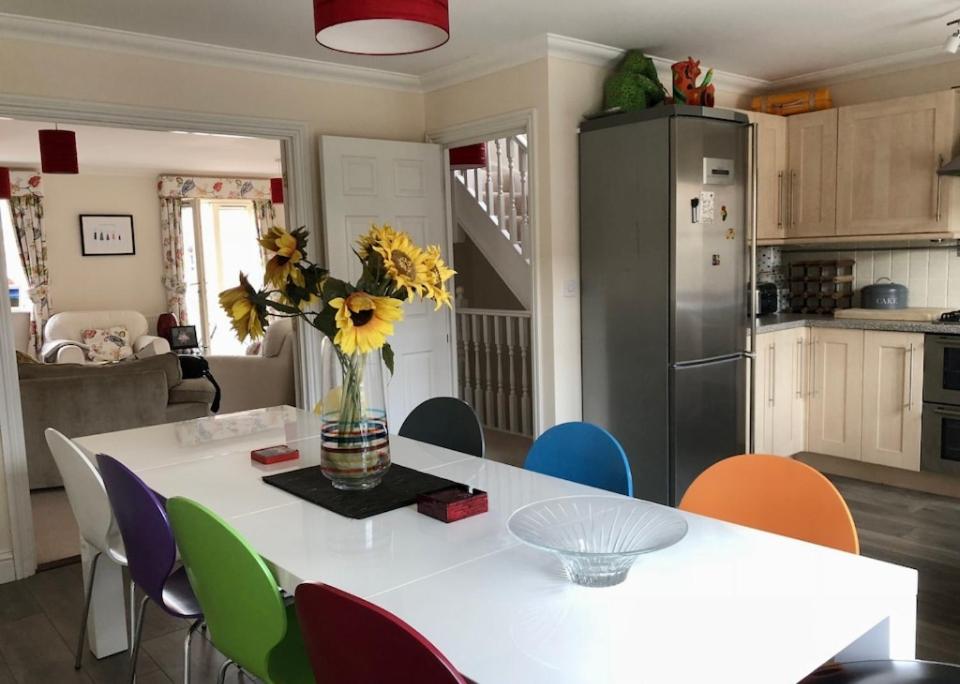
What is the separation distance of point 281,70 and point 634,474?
2794 mm

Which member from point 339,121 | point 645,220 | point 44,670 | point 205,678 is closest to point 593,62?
point 645,220

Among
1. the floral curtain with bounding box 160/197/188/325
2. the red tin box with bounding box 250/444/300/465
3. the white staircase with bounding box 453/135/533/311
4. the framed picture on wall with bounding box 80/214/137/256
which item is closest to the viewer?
the red tin box with bounding box 250/444/300/465

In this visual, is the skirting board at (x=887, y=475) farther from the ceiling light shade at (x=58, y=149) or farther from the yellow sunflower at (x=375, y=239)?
the ceiling light shade at (x=58, y=149)

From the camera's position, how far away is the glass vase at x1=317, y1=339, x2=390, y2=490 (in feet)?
6.17

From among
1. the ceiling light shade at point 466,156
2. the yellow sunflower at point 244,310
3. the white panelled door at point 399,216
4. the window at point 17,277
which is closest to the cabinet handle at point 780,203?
the ceiling light shade at point 466,156

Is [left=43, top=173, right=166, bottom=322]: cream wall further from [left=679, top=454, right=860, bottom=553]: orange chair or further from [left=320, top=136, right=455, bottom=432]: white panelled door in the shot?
[left=679, top=454, right=860, bottom=553]: orange chair

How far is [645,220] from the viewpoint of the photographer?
3797mm

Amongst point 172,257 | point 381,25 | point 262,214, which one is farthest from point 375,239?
point 262,214

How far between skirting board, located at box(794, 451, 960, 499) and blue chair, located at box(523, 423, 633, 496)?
2883mm

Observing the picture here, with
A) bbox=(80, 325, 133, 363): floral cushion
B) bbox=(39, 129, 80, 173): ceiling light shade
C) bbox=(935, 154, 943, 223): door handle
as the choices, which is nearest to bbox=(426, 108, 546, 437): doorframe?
bbox=(935, 154, 943, 223): door handle

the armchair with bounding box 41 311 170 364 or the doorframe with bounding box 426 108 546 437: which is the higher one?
the doorframe with bounding box 426 108 546 437

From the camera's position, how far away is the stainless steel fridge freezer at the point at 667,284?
12.2ft

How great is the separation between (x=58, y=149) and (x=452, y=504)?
468 cm

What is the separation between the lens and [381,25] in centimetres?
196
